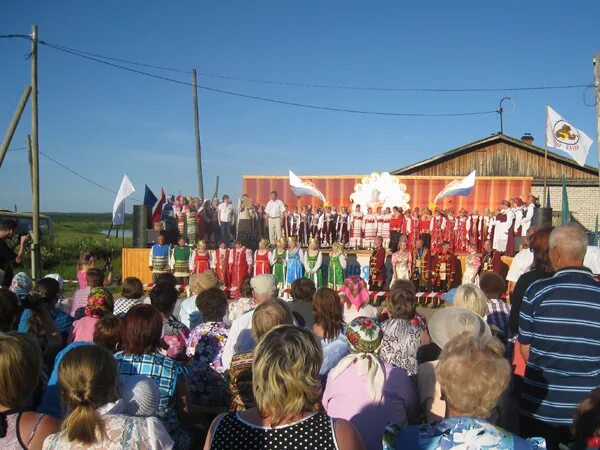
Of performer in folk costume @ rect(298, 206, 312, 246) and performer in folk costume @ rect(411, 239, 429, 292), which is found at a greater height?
performer in folk costume @ rect(298, 206, 312, 246)

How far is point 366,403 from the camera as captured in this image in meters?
2.96

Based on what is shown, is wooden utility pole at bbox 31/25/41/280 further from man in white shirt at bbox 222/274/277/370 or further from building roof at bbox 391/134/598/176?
building roof at bbox 391/134/598/176

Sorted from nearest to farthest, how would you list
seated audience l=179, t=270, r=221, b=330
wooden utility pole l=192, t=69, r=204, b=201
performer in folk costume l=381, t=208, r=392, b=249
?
seated audience l=179, t=270, r=221, b=330, performer in folk costume l=381, t=208, r=392, b=249, wooden utility pole l=192, t=69, r=204, b=201

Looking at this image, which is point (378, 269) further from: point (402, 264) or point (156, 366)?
point (156, 366)

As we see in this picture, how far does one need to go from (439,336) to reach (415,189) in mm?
18009

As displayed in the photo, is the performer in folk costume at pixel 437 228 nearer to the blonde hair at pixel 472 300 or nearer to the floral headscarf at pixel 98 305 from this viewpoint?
the blonde hair at pixel 472 300

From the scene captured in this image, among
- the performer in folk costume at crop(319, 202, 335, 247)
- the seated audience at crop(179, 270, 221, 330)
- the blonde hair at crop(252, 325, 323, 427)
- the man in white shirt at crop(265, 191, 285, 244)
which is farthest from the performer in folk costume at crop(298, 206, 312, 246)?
the blonde hair at crop(252, 325, 323, 427)

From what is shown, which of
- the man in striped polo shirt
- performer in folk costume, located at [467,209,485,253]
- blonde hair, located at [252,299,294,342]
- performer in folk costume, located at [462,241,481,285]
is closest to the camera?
the man in striped polo shirt

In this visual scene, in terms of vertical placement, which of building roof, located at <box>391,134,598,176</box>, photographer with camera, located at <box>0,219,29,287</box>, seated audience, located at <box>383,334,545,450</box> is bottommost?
seated audience, located at <box>383,334,545,450</box>

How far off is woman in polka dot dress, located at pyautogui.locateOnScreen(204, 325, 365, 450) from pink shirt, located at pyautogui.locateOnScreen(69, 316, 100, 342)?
2.48 meters

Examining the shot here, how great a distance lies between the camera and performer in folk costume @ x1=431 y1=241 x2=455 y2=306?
14.0 metres

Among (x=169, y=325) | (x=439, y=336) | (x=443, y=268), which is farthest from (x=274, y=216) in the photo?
(x=439, y=336)

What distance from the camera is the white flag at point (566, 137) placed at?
45.7 ft

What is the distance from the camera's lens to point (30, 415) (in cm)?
233
